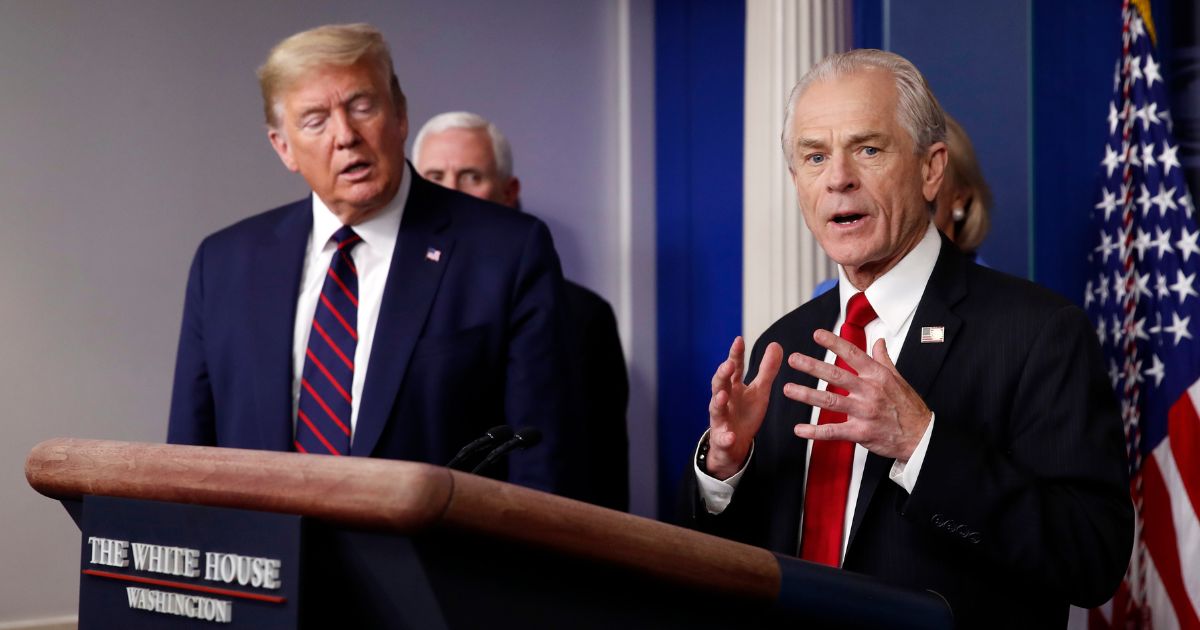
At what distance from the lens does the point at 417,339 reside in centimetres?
230

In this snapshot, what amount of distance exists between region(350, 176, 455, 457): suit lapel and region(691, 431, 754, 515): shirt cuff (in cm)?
65

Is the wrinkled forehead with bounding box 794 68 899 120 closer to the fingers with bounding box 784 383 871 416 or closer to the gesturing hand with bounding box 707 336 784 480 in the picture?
the gesturing hand with bounding box 707 336 784 480

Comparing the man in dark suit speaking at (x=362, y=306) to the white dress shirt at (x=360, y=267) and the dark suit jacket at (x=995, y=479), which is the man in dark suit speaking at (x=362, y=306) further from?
the dark suit jacket at (x=995, y=479)

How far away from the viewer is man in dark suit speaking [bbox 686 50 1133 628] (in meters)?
1.53

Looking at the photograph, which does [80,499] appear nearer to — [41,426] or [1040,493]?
[1040,493]

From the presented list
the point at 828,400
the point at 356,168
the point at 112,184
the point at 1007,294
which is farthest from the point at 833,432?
the point at 112,184

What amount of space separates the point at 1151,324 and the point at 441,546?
2968mm

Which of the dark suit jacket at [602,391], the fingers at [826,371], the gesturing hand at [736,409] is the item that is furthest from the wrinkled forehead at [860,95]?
the dark suit jacket at [602,391]

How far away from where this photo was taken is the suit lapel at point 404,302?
7.29 feet

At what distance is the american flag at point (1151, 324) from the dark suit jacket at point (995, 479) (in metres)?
1.83

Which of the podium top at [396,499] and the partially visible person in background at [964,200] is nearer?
the podium top at [396,499]

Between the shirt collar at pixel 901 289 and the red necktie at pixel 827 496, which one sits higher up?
the shirt collar at pixel 901 289

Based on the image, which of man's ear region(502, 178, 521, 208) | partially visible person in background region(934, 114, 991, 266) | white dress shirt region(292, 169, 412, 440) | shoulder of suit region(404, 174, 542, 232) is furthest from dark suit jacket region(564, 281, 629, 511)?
white dress shirt region(292, 169, 412, 440)

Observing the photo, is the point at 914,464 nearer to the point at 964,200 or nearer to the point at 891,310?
the point at 891,310
